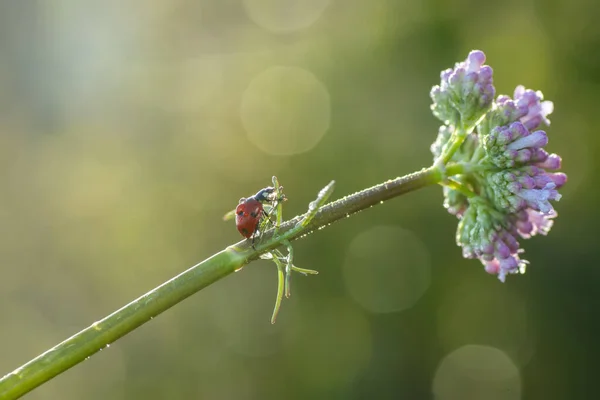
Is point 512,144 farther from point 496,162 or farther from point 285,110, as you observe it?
point 285,110

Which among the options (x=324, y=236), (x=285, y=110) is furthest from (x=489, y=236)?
(x=285, y=110)

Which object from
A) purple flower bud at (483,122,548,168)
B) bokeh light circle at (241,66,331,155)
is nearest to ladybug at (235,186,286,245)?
purple flower bud at (483,122,548,168)

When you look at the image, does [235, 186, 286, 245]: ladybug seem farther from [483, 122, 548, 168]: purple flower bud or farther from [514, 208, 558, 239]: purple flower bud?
[514, 208, 558, 239]: purple flower bud

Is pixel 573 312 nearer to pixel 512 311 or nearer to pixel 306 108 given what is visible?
pixel 512 311

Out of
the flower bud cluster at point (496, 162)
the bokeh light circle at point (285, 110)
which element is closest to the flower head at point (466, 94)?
the flower bud cluster at point (496, 162)

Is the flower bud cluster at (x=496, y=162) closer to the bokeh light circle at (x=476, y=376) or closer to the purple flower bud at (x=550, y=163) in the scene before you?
the purple flower bud at (x=550, y=163)

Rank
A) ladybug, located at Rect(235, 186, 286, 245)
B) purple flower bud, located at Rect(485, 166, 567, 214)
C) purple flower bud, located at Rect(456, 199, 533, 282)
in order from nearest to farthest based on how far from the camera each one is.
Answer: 1. ladybug, located at Rect(235, 186, 286, 245)
2. purple flower bud, located at Rect(485, 166, 567, 214)
3. purple flower bud, located at Rect(456, 199, 533, 282)

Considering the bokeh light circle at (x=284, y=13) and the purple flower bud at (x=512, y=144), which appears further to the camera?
the bokeh light circle at (x=284, y=13)
